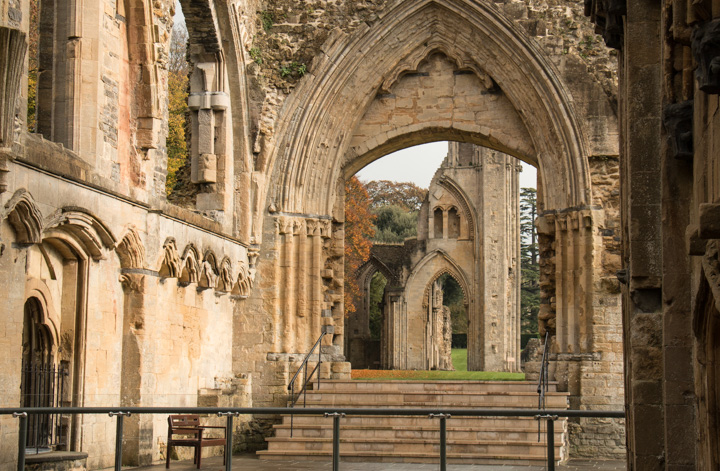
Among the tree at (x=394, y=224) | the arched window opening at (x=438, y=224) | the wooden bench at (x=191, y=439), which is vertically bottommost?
the wooden bench at (x=191, y=439)

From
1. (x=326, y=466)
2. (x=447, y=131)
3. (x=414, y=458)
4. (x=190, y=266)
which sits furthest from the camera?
(x=447, y=131)

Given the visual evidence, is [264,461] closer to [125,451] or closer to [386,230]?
[125,451]

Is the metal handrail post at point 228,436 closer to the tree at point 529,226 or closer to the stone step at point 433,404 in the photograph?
the stone step at point 433,404

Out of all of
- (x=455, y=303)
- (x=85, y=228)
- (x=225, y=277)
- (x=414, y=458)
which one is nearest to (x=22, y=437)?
(x=85, y=228)

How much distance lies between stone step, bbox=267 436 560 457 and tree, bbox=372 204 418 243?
117 ft

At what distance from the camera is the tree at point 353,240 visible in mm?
34094

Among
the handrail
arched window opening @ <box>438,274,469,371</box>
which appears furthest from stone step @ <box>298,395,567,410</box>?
arched window opening @ <box>438,274,469,371</box>

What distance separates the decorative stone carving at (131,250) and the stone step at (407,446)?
311 cm

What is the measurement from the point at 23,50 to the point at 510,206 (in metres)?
26.6

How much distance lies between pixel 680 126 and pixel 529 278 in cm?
4442

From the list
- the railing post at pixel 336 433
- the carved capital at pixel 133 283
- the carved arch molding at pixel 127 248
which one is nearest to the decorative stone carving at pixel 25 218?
the carved arch molding at pixel 127 248

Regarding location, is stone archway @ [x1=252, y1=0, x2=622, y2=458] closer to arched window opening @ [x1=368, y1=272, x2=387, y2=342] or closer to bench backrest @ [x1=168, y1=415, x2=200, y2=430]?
bench backrest @ [x1=168, y1=415, x2=200, y2=430]

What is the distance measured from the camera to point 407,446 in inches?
495

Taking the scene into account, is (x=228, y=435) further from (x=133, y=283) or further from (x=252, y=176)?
(x=252, y=176)
